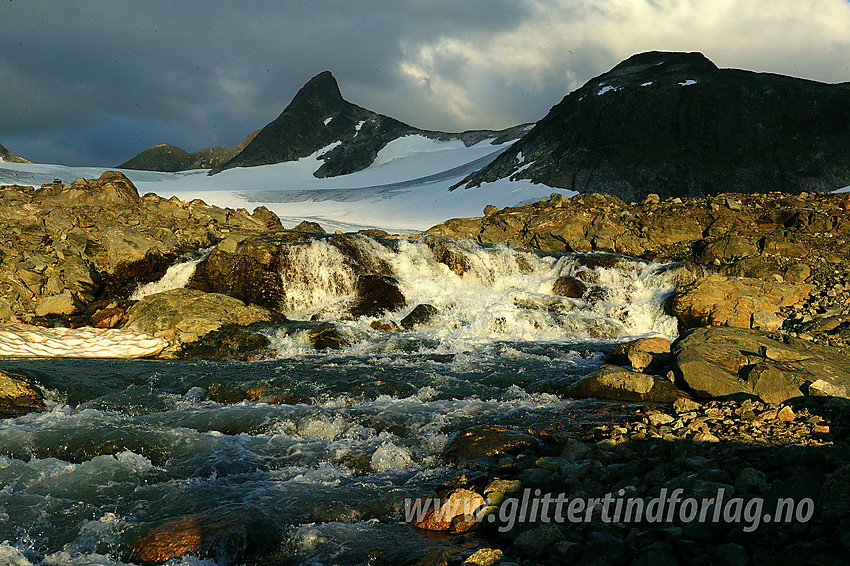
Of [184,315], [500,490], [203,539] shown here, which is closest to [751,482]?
[500,490]

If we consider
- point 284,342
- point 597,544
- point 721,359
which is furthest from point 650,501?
point 284,342

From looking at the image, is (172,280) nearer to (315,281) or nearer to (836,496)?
(315,281)

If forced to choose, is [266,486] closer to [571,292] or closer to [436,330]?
[436,330]

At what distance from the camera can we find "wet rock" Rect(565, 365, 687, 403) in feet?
24.8

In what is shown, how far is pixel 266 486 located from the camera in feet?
16.7

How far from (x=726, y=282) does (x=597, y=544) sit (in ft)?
41.0

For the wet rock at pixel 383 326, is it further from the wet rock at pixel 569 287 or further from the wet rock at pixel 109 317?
the wet rock at pixel 109 317

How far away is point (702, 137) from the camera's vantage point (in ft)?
125

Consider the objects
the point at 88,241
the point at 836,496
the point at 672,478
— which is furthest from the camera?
the point at 88,241

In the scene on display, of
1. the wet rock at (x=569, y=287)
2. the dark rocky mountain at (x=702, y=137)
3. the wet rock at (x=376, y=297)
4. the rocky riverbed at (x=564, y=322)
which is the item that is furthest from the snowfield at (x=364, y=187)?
the wet rock at (x=376, y=297)

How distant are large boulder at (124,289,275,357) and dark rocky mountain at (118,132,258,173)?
143 m

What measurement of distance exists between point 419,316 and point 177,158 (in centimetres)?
16729

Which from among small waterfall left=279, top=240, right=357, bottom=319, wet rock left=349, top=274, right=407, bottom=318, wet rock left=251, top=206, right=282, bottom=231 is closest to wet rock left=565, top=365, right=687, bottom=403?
wet rock left=349, top=274, right=407, bottom=318

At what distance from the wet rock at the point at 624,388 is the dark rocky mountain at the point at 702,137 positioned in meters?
31.7
